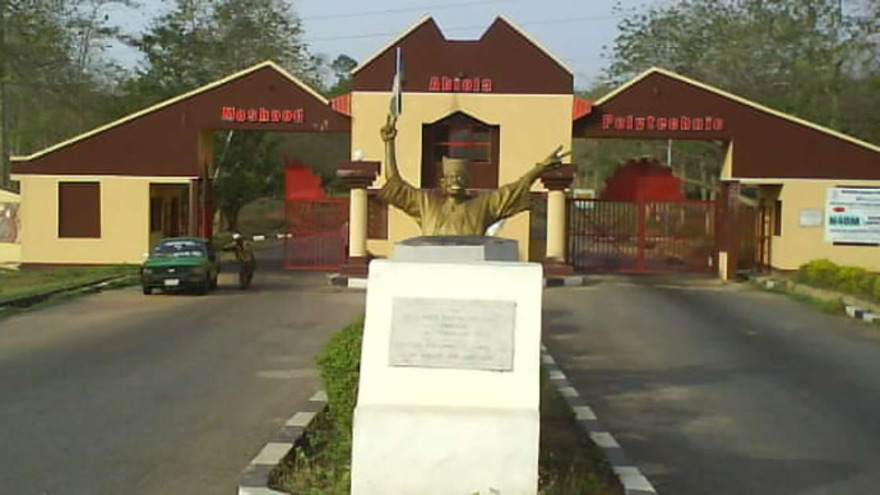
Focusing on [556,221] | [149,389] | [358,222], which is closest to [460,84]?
[556,221]

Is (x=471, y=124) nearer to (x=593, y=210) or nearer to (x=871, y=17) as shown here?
(x=593, y=210)

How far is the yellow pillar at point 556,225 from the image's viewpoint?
29.5 meters

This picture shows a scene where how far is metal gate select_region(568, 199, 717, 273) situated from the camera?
3244cm

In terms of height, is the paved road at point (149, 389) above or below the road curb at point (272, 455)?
below

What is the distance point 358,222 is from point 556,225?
17.1ft

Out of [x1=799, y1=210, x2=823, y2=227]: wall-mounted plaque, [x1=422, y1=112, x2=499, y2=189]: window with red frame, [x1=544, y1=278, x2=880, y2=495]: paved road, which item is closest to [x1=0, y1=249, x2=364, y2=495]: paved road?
[x1=544, y1=278, x2=880, y2=495]: paved road

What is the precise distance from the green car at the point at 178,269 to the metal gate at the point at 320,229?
525 cm

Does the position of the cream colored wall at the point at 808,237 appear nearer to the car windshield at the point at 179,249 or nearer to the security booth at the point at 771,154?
the security booth at the point at 771,154

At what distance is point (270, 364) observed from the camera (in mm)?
14930

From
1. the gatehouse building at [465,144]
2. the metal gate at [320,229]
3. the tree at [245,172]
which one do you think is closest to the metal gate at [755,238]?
the gatehouse building at [465,144]

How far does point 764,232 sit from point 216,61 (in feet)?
83.1

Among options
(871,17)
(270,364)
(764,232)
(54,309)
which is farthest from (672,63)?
(270,364)

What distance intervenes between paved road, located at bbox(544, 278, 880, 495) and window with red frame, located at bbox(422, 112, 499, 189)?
740 centimetres

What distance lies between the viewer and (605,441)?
939 cm
